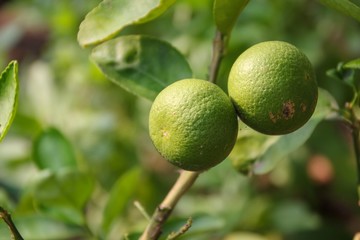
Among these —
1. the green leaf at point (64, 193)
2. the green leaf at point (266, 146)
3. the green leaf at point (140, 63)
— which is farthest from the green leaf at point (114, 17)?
the green leaf at point (64, 193)

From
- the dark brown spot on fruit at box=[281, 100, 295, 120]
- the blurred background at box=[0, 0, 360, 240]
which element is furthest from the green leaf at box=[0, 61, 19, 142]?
the blurred background at box=[0, 0, 360, 240]

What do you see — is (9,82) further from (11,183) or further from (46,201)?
(11,183)

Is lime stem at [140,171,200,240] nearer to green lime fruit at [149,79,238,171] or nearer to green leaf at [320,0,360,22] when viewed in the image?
green lime fruit at [149,79,238,171]

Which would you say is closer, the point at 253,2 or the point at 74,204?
the point at 74,204

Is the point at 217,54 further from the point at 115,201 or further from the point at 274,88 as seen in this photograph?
the point at 115,201

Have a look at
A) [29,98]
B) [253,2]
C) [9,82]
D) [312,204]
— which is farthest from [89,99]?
[9,82]
